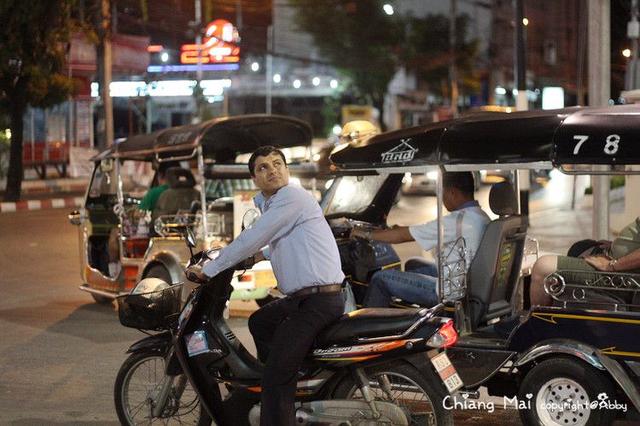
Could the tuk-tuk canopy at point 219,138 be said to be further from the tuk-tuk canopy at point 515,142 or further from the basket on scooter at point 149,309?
the basket on scooter at point 149,309

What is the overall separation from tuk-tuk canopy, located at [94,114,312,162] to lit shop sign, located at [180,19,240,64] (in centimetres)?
3459

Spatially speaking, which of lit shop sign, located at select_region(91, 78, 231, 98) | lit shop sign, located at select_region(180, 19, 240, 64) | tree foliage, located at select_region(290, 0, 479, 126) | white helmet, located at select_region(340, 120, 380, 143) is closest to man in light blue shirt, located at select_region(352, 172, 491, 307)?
white helmet, located at select_region(340, 120, 380, 143)

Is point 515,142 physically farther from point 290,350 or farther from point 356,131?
point 356,131

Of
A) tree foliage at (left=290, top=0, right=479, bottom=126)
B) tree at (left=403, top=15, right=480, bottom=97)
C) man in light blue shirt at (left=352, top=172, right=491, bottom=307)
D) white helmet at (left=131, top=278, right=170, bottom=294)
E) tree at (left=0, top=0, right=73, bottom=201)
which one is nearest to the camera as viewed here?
white helmet at (left=131, top=278, right=170, bottom=294)

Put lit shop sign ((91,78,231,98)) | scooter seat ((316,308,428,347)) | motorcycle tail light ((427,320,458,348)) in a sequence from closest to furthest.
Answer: motorcycle tail light ((427,320,458,348)), scooter seat ((316,308,428,347)), lit shop sign ((91,78,231,98))

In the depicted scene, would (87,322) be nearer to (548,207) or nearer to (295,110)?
(548,207)

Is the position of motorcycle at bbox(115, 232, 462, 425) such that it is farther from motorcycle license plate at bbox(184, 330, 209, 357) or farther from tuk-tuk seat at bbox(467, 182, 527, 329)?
tuk-tuk seat at bbox(467, 182, 527, 329)

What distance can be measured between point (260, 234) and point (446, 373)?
3.82 ft

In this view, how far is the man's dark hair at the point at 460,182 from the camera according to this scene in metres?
7.38

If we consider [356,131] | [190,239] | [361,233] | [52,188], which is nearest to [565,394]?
[361,233]

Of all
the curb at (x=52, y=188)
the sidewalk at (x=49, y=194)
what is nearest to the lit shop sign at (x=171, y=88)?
the sidewalk at (x=49, y=194)

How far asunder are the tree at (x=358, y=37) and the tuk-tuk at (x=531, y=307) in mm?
45674

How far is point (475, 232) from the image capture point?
7.20 meters

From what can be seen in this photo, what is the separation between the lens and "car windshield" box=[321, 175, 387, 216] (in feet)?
30.2
